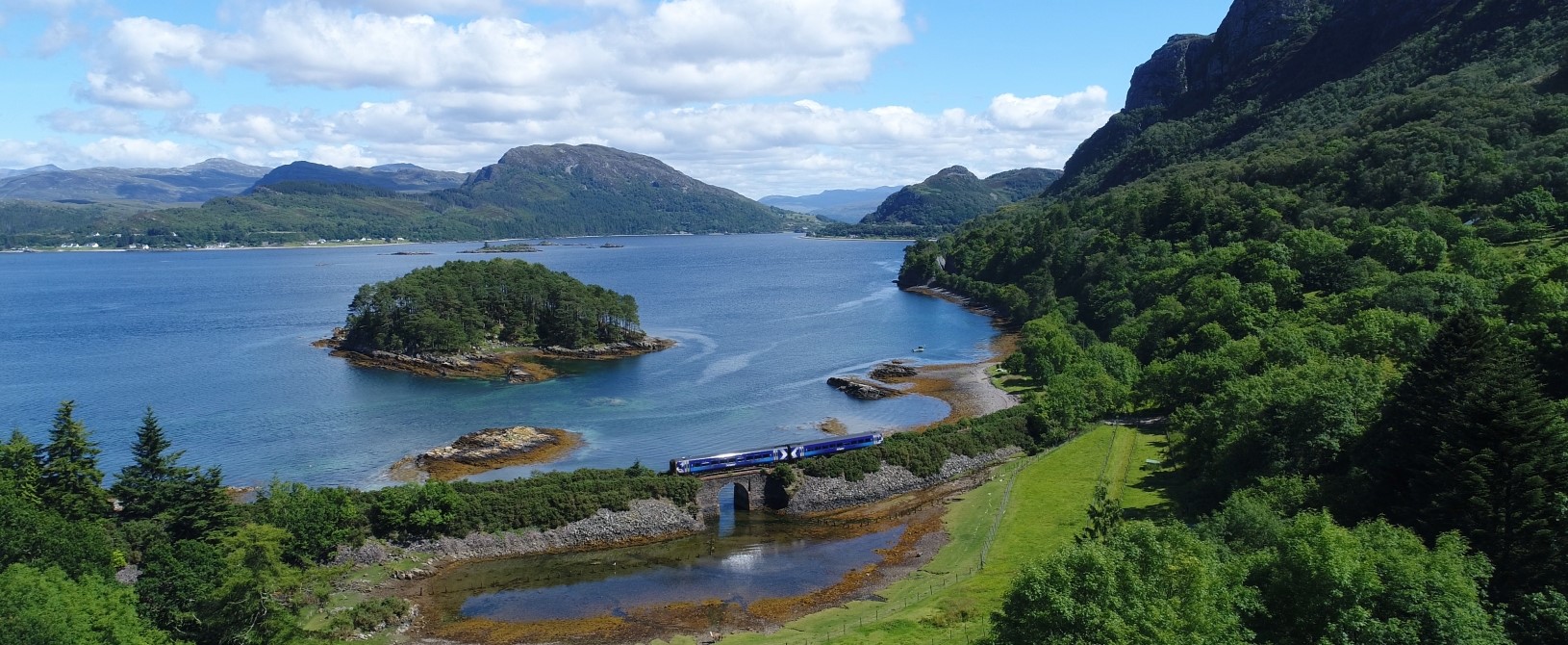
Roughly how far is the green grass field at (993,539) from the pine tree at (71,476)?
3300 centimetres

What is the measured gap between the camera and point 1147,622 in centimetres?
2298

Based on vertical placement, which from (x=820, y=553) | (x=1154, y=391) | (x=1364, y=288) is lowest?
(x=820, y=553)

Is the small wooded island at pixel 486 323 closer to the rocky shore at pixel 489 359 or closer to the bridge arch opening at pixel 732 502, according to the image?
the rocky shore at pixel 489 359

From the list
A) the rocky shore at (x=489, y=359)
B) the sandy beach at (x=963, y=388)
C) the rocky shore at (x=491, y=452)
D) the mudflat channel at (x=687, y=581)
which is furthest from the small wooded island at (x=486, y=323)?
the mudflat channel at (x=687, y=581)

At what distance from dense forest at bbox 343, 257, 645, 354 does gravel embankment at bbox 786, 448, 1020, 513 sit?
64.1 metres

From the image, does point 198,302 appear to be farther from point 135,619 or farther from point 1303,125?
point 1303,125

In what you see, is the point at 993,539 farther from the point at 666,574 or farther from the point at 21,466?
the point at 21,466

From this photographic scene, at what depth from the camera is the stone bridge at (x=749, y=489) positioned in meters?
58.6

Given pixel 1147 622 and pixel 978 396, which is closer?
pixel 1147 622

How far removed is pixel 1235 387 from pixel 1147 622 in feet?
118

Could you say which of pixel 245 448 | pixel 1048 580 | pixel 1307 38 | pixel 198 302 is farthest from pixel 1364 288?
pixel 198 302

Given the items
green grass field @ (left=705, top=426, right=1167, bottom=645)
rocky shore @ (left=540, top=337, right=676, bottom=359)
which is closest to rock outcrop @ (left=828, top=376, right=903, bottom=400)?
green grass field @ (left=705, top=426, right=1167, bottom=645)

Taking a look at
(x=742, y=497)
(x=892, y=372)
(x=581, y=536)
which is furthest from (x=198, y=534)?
(x=892, y=372)

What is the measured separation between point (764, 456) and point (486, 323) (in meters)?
68.4
